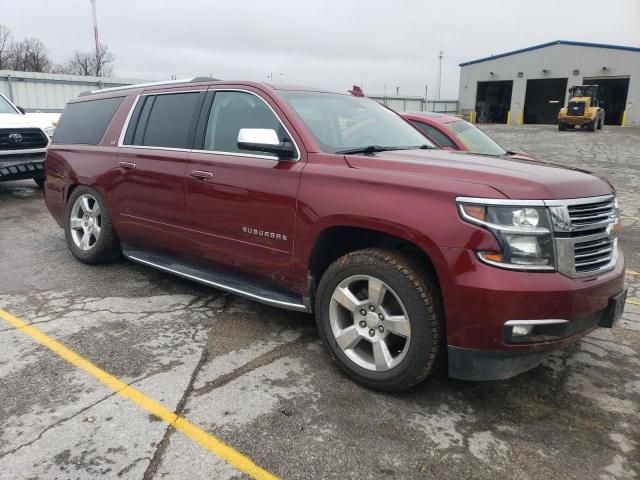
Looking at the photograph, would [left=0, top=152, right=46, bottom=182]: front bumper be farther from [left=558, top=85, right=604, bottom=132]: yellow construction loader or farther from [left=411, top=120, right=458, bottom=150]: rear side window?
[left=558, top=85, right=604, bottom=132]: yellow construction loader

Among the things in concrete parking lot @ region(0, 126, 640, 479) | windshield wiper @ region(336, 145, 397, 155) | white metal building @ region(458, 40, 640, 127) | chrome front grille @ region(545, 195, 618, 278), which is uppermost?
white metal building @ region(458, 40, 640, 127)

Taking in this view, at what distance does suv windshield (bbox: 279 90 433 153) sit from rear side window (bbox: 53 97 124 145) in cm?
216

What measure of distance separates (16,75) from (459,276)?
1977 cm

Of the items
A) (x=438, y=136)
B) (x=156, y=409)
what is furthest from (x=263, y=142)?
(x=438, y=136)

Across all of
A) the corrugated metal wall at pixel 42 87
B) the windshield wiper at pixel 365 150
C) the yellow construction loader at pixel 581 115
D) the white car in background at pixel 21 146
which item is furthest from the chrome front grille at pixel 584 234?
the yellow construction loader at pixel 581 115

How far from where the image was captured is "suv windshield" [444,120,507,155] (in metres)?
7.08

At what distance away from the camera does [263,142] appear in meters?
3.35

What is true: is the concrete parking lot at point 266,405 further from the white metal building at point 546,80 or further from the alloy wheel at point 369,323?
the white metal building at point 546,80

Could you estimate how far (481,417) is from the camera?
288 centimetres

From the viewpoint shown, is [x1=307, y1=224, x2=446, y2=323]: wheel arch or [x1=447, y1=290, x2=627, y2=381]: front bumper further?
[x1=307, y1=224, x2=446, y2=323]: wheel arch

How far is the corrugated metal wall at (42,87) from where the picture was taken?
1773cm

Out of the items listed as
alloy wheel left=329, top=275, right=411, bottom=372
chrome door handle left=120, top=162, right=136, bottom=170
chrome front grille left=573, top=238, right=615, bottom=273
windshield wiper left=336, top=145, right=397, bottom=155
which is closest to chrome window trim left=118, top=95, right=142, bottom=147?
chrome door handle left=120, top=162, right=136, bottom=170

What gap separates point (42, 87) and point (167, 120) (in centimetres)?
1748

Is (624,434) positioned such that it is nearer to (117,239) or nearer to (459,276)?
(459,276)
